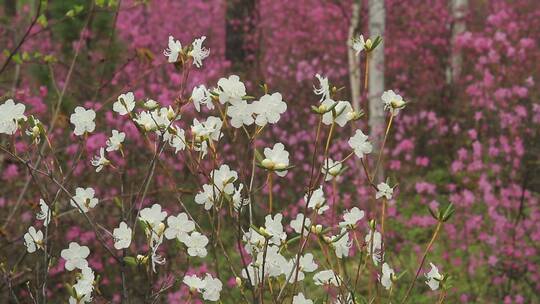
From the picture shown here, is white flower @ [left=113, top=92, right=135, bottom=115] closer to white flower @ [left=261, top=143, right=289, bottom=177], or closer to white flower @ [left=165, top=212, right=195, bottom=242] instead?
white flower @ [left=165, top=212, right=195, bottom=242]

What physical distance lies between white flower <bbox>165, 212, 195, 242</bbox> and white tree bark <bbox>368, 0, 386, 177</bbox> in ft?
17.4

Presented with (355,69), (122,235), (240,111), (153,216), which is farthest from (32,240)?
(355,69)

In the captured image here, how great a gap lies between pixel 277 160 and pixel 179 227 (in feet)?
1.10

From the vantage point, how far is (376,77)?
763cm

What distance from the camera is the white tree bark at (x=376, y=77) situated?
7.19 metres

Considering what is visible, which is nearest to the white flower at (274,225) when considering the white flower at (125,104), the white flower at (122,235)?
the white flower at (122,235)

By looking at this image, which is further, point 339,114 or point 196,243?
point 196,243

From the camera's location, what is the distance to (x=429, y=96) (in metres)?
9.20

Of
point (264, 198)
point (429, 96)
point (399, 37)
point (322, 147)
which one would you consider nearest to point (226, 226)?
point (264, 198)

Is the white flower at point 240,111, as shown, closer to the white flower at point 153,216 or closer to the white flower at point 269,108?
the white flower at point 269,108

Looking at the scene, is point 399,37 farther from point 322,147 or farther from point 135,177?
point 135,177

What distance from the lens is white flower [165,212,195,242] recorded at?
1.76m

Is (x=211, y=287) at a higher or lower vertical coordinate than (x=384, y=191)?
lower

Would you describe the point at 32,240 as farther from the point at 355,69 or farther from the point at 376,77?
the point at 376,77
